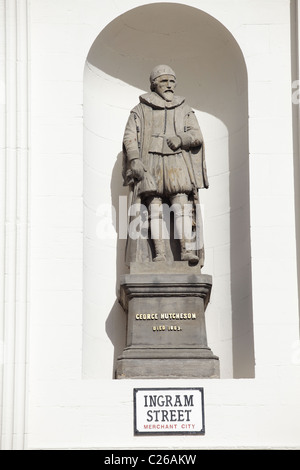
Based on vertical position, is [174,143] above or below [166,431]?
above

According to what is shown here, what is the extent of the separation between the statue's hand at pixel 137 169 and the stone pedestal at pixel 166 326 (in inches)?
28.8

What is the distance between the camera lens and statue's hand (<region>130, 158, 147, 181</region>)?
39.4 feet

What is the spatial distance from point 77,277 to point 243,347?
1.46 meters

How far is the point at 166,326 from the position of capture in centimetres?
1178

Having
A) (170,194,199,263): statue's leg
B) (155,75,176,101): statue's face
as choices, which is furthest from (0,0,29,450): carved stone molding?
(170,194,199,263): statue's leg

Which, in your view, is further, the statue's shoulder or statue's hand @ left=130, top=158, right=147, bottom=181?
the statue's shoulder

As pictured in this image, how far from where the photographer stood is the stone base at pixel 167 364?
37.9 feet

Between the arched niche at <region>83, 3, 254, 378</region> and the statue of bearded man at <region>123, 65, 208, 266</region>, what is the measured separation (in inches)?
14.5

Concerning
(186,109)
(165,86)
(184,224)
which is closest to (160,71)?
(165,86)

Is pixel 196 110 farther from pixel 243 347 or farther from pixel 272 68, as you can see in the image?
pixel 243 347

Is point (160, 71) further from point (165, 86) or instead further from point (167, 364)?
point (167, 364)

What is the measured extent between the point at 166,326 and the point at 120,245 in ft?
3.30

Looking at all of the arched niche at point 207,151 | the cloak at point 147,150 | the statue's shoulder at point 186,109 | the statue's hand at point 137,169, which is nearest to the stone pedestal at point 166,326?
the cloak at point 147,150

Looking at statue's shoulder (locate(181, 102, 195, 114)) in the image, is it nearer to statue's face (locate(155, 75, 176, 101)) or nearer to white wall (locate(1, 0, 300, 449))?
statue's face (locate(155, 75, 176, 101))
